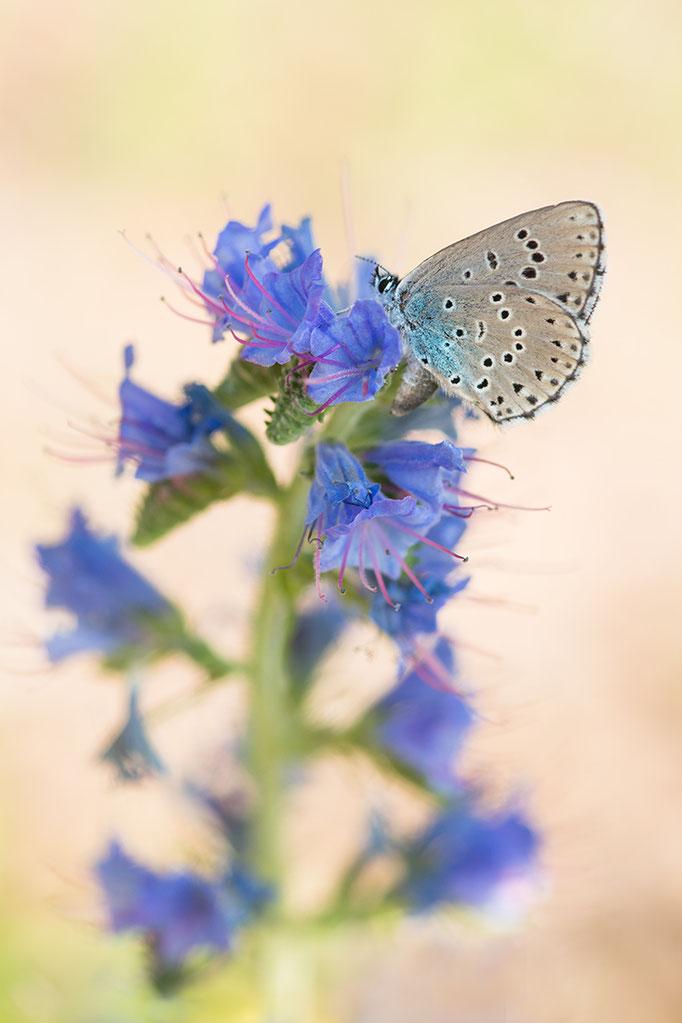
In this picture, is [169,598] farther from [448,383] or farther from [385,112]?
[385,112]

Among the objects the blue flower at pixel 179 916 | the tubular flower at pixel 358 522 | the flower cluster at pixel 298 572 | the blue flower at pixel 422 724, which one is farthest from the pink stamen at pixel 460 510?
the blue flower at pixel 179 916

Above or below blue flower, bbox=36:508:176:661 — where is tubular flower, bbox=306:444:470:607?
above

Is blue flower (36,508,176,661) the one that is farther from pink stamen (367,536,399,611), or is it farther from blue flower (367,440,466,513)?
blue flower (367,440,466,513)

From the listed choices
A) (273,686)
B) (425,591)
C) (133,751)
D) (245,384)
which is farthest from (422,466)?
(133,751)

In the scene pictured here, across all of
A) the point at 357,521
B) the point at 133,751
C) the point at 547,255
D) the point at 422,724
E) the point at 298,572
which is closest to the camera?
the point at 357,521

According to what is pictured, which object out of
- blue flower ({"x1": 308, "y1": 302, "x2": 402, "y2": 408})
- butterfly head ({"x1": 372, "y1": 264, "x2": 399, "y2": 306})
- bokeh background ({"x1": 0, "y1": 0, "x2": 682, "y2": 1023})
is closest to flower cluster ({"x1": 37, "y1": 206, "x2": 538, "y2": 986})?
blue flower ({"x1": 308, "y1": 302, "x2": 402, "y2": 408})

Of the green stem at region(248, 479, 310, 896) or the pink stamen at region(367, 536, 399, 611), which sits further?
the green stem at region(248, 479, 310, 896)

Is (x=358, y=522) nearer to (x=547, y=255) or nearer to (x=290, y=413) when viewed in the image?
(x=290, y=413)
